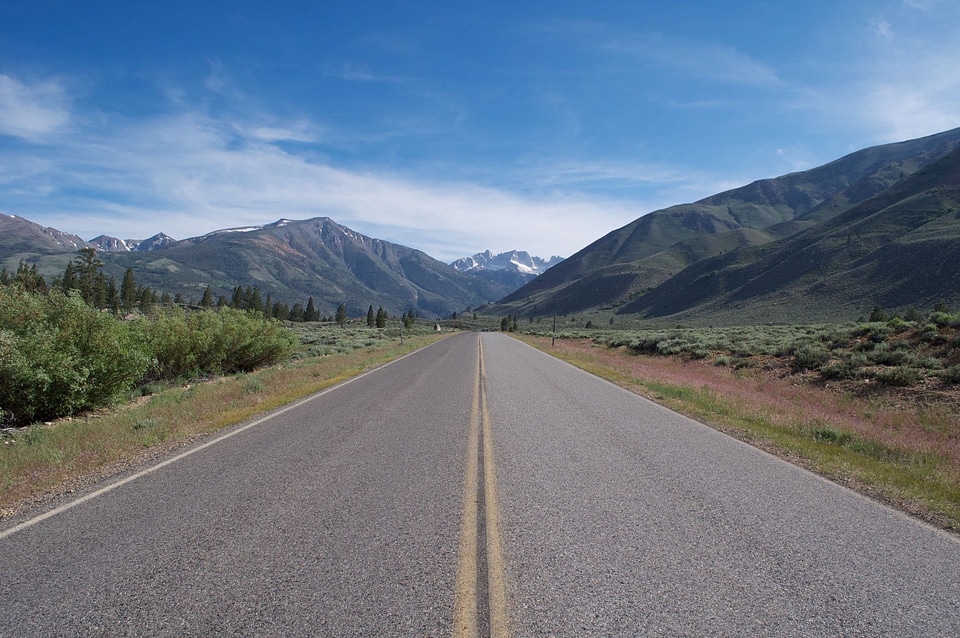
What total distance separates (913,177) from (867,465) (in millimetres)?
199547

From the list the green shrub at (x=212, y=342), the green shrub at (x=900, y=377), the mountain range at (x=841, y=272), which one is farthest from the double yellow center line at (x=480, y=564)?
the mountain range at (x=841, y=272)

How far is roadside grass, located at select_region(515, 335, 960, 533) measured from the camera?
5820mm

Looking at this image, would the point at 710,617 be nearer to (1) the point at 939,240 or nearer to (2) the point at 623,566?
(2) the point at 623,566

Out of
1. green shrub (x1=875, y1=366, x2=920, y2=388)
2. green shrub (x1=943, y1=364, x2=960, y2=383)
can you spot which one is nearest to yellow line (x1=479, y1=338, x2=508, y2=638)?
green shrub (x1=875, y1=366, x2=920, y2=388)

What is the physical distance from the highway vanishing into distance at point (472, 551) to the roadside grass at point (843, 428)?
2.23 ft

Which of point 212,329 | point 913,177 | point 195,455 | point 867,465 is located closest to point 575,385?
point 867,465

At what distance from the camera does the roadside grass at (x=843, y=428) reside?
582 cm

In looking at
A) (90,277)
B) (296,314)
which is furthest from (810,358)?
(296,314)

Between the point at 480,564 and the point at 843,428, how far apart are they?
29.6ft

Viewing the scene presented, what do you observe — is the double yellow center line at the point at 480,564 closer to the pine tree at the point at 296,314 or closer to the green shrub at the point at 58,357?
the green shrub at the point at 58,357

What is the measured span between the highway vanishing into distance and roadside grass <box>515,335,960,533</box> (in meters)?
0.68

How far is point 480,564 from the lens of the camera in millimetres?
3660

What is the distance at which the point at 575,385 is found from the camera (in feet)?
48.8

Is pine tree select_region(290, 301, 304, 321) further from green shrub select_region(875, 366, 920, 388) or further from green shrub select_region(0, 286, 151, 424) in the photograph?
green shrub select_region(875, 366, 920, 388)
